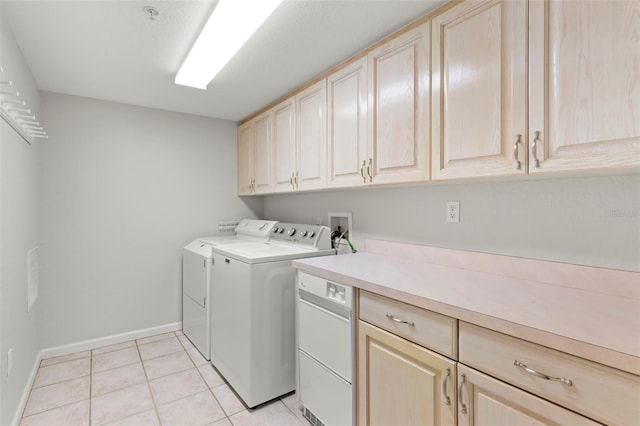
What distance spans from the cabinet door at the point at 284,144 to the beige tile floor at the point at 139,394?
156cm

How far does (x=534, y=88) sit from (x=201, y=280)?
8.31 ft

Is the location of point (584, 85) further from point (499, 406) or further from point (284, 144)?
point (284, 144)

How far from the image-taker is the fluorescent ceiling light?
4.72ft

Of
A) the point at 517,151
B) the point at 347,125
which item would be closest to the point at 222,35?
the point at 347,125

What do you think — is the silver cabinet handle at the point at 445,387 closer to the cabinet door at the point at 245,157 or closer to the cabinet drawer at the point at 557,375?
the cabinet drawer at the point at 557,375

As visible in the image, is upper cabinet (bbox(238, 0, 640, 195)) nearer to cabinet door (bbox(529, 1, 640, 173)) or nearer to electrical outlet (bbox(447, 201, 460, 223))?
cabinet door (bbox(529, 1, 640, 173))

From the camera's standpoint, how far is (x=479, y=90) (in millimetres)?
1320

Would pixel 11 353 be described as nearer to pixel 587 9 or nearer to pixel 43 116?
pixel 43 116

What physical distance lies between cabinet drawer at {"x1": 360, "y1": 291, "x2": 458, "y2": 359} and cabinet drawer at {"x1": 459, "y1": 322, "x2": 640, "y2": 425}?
0.17 feet

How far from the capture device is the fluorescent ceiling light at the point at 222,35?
144 centimetres

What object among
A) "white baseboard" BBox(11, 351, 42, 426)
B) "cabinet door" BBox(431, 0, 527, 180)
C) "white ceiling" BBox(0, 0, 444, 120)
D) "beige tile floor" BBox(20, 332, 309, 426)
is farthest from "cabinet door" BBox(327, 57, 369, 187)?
"white baseboard" BBox(11, 351, 42, 426)

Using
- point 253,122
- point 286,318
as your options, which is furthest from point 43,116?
point 286,318

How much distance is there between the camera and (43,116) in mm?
2553

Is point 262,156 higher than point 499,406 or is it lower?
higher
